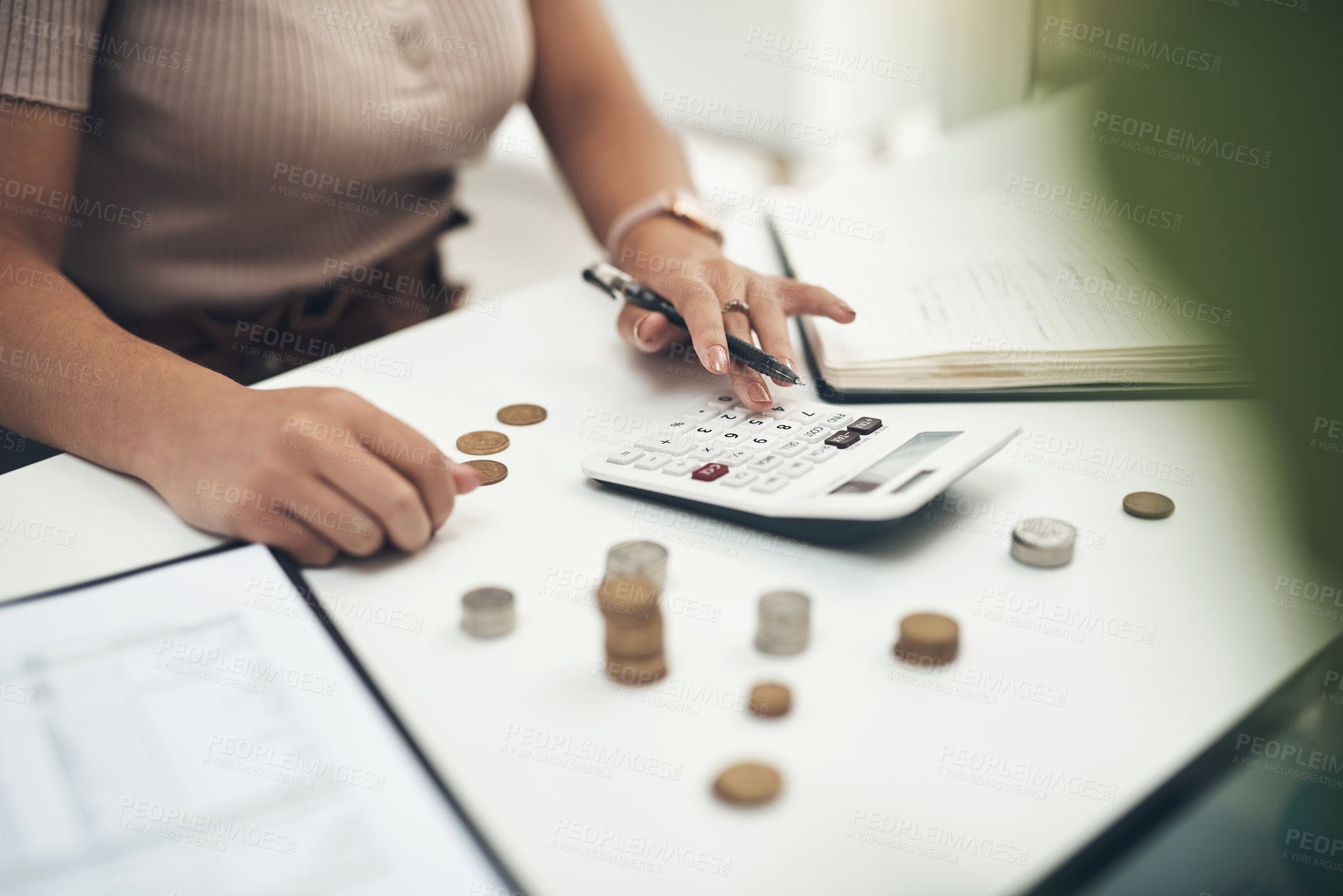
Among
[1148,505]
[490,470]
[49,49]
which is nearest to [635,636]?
[490,470]

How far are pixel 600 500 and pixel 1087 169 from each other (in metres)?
0.51

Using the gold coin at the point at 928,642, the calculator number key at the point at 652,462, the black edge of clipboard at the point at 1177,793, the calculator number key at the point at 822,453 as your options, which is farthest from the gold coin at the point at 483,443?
the black edge of clipboard at the point at 1177,793

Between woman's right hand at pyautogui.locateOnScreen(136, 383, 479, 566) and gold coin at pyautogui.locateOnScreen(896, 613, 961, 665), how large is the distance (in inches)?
10.7

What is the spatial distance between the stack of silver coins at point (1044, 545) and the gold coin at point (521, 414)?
0.35m

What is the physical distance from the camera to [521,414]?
747mm

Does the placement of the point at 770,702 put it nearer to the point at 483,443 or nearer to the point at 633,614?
the point at 633,614

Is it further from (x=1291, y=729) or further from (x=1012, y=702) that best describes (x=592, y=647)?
(x=1291, y=729)

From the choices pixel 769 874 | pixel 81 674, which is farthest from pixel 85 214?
pixel 769 874

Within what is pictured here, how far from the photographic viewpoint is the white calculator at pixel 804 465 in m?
0.56

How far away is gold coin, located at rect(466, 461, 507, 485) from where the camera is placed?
659mm

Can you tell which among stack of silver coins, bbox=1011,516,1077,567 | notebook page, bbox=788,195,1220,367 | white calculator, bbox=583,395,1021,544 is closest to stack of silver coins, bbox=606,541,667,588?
white calculator, bbox=583,395,1021,544

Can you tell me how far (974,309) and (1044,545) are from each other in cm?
32

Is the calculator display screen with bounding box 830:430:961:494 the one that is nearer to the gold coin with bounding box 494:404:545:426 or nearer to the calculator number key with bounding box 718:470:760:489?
the calculator number key with bounding box 718:470:760:489

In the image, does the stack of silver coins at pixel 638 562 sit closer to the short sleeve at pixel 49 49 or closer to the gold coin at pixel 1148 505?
the gold coin at pixel 1148 505
